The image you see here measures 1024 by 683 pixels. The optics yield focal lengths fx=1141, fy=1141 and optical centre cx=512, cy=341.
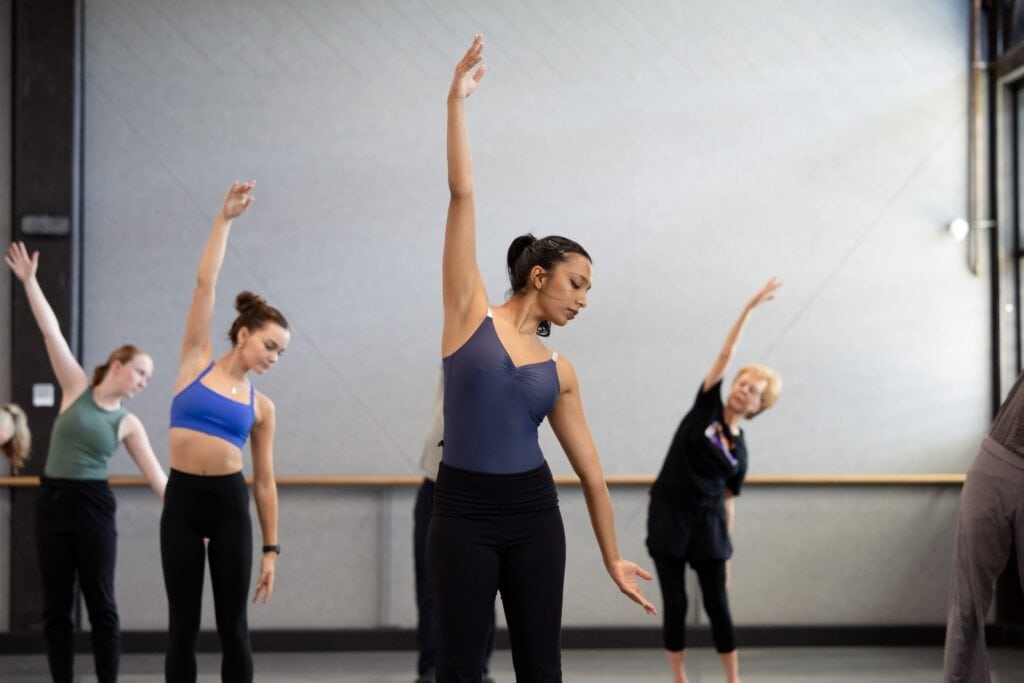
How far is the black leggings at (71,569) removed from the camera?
3656 mm

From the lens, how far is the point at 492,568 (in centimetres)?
214

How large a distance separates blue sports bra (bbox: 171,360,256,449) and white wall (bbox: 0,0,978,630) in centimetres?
209

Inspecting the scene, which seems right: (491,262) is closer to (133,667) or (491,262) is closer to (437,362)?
(437,362)

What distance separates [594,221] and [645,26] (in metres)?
0.98

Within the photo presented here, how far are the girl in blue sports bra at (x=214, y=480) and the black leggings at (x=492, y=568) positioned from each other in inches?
46.6

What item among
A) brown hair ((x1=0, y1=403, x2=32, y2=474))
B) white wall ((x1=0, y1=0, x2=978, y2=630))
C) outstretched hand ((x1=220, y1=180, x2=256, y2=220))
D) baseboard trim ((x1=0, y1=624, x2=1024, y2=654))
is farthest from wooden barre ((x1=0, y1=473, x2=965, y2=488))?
outstretched hand ((x1=220, y1=180, x2=256, y2=220))

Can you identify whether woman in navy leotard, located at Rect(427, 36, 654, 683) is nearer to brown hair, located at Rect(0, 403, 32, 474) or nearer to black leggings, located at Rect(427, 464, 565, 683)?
black leggings, located at Rect(427, 464, 565, 683)

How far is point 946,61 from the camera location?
5.59 m

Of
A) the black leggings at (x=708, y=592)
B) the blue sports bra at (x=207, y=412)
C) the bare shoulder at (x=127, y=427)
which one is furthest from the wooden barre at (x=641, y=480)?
the blue sports bra at (x=207, y=412)

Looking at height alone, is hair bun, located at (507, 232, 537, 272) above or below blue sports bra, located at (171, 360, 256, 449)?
above

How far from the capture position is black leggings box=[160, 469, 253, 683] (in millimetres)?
3098

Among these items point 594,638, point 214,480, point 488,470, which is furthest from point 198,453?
point 594,638

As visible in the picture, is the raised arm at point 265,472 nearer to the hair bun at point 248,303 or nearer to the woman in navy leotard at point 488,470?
the hair bun at point 248,303

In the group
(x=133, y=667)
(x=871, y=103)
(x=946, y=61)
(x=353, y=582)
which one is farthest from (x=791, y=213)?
(x=133, y=667)
